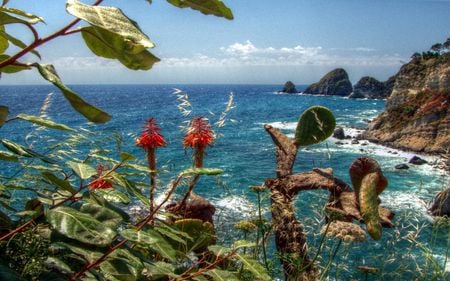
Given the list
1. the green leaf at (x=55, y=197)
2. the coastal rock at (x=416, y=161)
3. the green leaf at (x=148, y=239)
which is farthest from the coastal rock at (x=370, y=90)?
the green leaf at (x=55, y=197)

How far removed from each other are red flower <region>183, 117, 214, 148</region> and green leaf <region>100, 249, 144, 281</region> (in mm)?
1639

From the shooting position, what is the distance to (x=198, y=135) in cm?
284

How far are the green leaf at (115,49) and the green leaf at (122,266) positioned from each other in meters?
0.49

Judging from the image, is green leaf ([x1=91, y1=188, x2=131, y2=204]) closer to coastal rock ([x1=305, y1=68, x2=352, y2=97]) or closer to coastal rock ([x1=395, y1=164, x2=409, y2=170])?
coastal rock ([x1=395, y1=164, x2=409, y2=170])

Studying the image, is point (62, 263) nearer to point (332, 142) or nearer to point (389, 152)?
point (389, 152)

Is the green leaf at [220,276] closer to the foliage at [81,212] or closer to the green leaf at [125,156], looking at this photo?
the foliage at [81,212]

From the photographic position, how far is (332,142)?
46.8 metres

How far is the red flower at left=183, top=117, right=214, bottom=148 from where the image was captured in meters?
2.81

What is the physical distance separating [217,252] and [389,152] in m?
41.4

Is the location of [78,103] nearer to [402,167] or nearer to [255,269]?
[255,269]

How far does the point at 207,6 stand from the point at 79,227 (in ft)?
1.88

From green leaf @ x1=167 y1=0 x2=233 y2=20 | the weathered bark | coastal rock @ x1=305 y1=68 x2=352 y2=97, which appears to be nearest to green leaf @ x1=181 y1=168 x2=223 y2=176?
green leaf @ x1=167 y1=0 x2=233 y2=20

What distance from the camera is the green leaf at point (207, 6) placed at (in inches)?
39.8

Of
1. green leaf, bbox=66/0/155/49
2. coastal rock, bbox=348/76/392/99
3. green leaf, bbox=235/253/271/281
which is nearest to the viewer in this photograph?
green leaf, bbox=66/0/155/49
